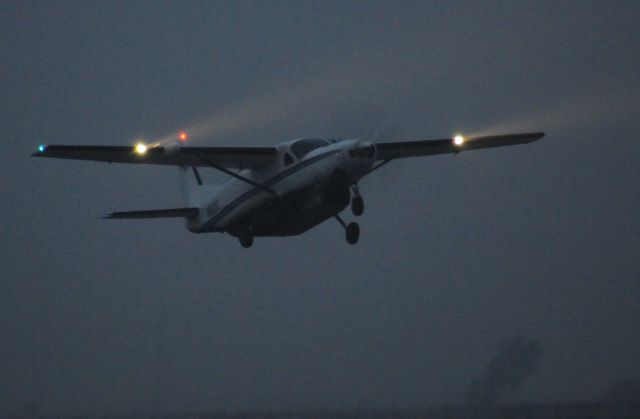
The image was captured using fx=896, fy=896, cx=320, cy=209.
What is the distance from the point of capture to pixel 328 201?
27469mm

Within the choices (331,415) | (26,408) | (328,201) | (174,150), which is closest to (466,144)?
(328,201)

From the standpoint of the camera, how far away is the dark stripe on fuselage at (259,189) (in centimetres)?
2709

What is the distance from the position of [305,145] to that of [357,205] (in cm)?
258

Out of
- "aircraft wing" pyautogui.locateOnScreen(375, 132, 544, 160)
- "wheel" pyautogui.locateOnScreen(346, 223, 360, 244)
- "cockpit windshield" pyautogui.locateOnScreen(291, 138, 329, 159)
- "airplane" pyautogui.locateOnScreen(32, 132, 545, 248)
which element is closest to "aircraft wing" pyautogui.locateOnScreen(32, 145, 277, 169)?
"airplane" pyautogui.locateOnScreen(32, 132, 545, 248)

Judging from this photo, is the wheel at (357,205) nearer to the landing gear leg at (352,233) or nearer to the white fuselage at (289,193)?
the white fuselage at (289,193)

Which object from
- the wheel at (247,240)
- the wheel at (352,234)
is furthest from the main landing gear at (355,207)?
the wheel at (247,240)

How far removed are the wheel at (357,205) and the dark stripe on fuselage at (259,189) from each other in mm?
1755

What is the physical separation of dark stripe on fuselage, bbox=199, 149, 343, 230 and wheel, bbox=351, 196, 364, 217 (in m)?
1.75

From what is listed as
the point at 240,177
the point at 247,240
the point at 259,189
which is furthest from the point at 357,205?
the point at 247,240

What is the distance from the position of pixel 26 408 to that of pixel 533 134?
38.0 metres

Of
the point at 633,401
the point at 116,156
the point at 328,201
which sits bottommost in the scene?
the point at 633,401

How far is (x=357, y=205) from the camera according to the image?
27.5 metres

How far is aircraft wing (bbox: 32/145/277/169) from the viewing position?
90.5 feet

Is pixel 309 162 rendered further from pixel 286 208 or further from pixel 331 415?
pixel 331 415
